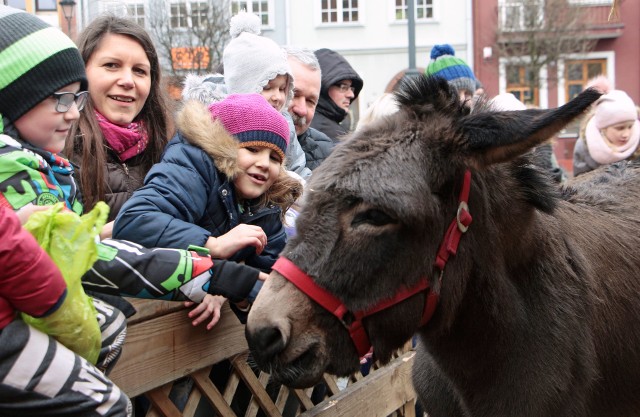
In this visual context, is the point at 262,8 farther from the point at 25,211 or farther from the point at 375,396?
the point at 25,211

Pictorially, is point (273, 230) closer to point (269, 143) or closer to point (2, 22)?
point (269, 143)

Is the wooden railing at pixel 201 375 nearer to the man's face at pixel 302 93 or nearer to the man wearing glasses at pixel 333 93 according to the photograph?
the man's face at pixel 302 93

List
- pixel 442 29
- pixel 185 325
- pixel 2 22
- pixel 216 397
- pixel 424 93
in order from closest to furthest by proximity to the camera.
Answer: 1. pixel 2 22
2. pixel 424 93
3. pixel 185 325
4. pixel 216 397
5. pixel 442 29

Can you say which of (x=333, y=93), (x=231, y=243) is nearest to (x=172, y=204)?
(x=231, y=243)

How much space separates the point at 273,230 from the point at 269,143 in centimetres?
40

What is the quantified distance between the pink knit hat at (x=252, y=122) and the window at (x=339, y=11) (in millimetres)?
30365

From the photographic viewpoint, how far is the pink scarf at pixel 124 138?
336 centimetres

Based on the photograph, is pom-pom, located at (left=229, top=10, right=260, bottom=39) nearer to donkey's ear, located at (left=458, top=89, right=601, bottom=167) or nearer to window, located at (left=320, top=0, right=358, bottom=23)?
donkey's ear, located at (left=458, top=89, right=601, bottom=167)

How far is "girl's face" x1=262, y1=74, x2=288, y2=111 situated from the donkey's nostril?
2.05m

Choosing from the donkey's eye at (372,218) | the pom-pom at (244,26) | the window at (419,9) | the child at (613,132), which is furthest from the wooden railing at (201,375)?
the window at (419,9)

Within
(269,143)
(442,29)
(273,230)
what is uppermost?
(442,29)

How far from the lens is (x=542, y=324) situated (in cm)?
269

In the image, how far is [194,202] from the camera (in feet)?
9.51

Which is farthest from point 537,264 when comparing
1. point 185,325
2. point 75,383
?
point 75,383
